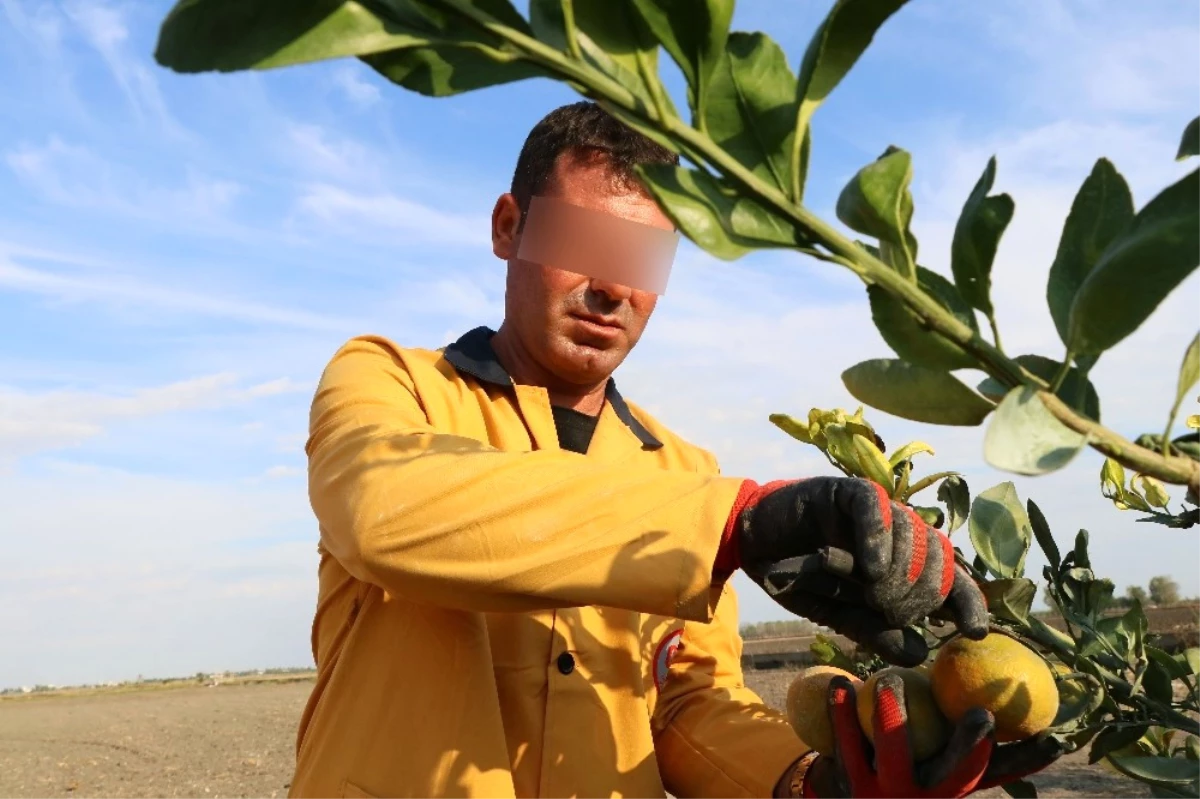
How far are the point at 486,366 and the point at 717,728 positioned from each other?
0.84 metres

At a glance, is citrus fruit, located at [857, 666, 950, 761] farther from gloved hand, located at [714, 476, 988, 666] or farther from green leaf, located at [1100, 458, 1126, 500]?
green leaf, located at [1100, 458, 1126, 500]

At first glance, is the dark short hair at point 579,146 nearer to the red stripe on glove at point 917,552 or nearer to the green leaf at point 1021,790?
the red stripe on glove at point 917,552

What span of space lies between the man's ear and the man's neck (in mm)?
159

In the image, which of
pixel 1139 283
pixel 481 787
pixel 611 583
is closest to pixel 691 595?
pixel 611 583

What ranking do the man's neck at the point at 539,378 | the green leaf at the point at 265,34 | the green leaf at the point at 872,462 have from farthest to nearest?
the man's neck at the point at 539,378, the green leaf at the point at 872,462, the green leaf at the point at 265,34

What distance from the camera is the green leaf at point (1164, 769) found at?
146 cm

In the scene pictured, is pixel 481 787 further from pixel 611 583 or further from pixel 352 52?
pixel 352 52

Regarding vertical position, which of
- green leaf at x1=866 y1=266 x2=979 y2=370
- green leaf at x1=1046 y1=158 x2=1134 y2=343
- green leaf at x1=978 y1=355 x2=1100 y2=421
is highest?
green leaf at x1=1046 y1=158 x2=1134 y2=343

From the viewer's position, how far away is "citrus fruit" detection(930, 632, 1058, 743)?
134cm

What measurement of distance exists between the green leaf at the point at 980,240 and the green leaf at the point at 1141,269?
71mm

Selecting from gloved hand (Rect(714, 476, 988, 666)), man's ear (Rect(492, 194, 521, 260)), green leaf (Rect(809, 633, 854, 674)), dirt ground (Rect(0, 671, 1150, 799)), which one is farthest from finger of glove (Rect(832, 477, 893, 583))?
dirt ground (Rect(0, 671, 1150, 799))

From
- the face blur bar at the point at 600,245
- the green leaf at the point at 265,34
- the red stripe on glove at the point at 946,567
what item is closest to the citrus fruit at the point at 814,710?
the red stripe on glove at the point at 946,567

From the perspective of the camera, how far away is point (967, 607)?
44.7 inches

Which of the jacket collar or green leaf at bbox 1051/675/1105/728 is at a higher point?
the jacket collar
